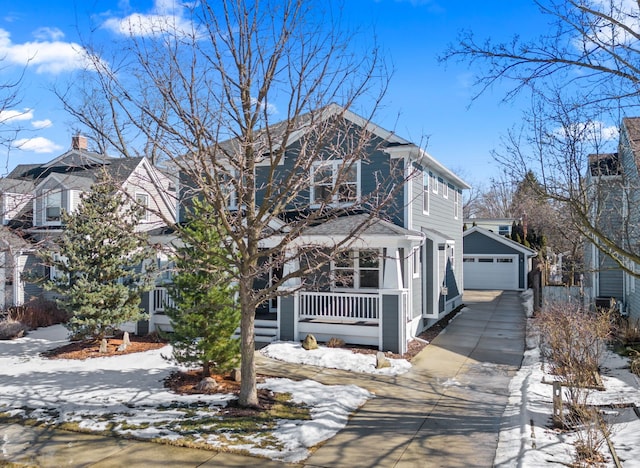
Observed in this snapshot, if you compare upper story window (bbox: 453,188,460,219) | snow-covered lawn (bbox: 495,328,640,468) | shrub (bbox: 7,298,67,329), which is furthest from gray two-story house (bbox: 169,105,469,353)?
shrub (bbox: 7,298,67,329)

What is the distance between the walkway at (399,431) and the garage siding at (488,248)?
59.0 ft

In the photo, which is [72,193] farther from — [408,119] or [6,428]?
[408,119]

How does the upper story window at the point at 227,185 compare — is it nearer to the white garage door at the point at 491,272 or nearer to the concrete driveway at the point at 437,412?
the concrete driveway at the point at 437,412

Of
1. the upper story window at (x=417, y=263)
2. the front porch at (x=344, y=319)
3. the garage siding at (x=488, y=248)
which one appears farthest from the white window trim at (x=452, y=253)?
the garage siding at (x=488, y=248)

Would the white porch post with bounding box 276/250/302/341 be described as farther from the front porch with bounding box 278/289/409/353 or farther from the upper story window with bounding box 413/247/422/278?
the upper story window with bounding box 413/247/422/278

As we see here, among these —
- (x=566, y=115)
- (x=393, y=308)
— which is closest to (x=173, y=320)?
(x=393, y=308)

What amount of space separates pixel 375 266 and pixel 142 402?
8701 mm

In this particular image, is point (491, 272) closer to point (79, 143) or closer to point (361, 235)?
point (361, 235)

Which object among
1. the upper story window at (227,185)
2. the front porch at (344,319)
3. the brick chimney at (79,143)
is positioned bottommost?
the front porch at (344,319)

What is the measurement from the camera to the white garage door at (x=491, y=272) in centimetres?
2983

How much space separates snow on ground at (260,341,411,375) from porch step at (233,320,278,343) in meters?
1.18

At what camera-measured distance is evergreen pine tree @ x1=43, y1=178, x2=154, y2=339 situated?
41.1ft

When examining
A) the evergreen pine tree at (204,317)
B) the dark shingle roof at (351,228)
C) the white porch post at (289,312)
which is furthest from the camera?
the white porch post at (289,312)

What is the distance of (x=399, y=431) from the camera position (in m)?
7.26
